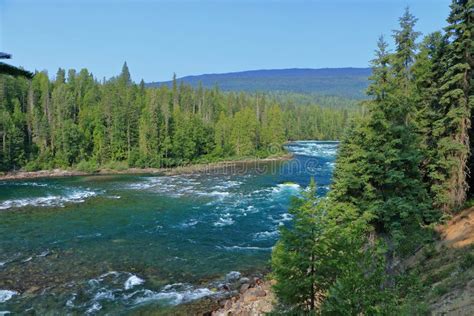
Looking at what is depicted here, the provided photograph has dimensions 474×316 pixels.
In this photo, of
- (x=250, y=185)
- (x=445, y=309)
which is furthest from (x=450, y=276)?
(x=250, y=185)

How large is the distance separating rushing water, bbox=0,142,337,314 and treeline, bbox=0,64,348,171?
59.5 ft

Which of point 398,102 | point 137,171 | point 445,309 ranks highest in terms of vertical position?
point 398,102

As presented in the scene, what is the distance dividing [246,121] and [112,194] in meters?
53.3

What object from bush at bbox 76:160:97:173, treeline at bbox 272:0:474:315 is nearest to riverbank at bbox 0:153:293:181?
bush at bbox 76:160:97:173

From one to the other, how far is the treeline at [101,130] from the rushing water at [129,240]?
18.1 m

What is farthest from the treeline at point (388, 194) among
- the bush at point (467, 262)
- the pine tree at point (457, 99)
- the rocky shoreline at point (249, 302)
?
the rocky shoreline at point (249, 302)

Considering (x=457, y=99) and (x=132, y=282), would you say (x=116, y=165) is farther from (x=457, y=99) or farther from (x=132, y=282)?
(x=457, y=99)

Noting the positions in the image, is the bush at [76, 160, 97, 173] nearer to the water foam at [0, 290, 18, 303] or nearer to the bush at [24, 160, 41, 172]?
the bush at [24, 160, 41, 172]

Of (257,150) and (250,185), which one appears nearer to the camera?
(250,185)

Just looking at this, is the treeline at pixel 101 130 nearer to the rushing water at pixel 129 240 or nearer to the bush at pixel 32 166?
the bush at pixel 32 166

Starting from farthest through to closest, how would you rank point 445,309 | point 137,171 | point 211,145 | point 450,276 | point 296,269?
point 211,145
point 137,171
point 450,276
point 445,309
point 296,269

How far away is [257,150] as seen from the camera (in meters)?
98.1

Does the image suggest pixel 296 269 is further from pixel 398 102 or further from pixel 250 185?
pixel 250 185

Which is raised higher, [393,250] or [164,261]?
[393,250]
